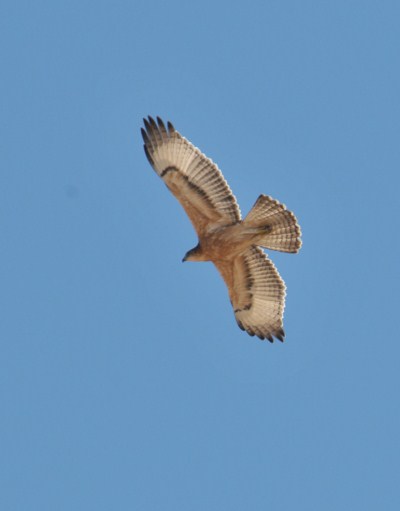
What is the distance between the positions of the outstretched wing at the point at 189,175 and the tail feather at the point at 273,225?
30 cm

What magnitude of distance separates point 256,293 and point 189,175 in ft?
7.00

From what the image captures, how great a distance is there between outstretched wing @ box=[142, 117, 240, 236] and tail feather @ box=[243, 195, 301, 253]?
0.98 ft

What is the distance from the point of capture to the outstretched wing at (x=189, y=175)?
17.5 metres

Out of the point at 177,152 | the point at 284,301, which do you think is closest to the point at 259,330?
the point at 284,301

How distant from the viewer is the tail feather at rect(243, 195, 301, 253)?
57.1ft

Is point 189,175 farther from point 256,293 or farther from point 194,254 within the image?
point 256,293

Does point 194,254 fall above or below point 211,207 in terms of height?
below

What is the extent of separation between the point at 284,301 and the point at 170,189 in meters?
2.41

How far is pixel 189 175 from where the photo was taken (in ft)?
57.5

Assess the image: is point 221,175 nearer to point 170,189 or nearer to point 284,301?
point 170,189

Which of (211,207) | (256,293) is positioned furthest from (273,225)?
(256,293)

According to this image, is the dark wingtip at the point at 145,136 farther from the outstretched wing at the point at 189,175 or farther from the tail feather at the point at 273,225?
the tail feather at the point at 273,225

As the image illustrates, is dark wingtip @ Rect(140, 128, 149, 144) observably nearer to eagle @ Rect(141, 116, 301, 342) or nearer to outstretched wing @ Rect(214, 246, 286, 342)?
eagle @ Rect(141, 116, 301, 342)

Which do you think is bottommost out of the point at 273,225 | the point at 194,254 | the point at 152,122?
the point at 194,254
